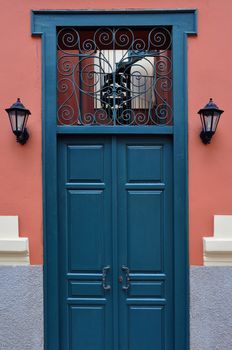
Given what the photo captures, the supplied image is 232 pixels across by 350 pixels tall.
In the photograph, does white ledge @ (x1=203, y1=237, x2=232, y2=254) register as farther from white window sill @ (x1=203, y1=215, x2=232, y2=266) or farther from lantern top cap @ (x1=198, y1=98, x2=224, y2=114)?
lantern top cap @ (x1=198, y1=98, x2=224, y2=114)

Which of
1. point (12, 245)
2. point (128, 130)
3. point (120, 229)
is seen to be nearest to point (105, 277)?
point (120, 229)

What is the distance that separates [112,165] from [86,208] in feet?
1.88

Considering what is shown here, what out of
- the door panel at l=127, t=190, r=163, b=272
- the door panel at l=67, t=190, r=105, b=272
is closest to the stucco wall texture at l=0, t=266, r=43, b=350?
the door panel at l=67, t=190, r=105, b=272

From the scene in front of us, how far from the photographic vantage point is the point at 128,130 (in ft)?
12.2

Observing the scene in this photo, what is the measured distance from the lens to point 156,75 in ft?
12.7

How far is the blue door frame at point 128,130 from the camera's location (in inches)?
145

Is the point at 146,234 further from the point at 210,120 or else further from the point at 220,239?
the point at 210,120

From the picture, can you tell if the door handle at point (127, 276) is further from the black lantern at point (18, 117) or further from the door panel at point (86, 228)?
the black lantern at point (18, 117)

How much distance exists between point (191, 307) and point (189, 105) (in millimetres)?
2223

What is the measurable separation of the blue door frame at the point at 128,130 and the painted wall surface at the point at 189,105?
70 millimetres

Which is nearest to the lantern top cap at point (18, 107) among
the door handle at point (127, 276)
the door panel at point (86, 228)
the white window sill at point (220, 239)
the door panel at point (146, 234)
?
the door panel at point (86, 228)

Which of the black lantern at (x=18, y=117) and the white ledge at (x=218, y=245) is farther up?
the black lantern at (x=18, y=117)

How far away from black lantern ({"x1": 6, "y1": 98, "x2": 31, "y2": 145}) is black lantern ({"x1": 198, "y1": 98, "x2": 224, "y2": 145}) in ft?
6.13

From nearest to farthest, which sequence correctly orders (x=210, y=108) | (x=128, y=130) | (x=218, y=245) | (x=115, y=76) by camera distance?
(x=210, y=108), (x=218, y=245), (x=128, y=130), (x=115, y=76)
